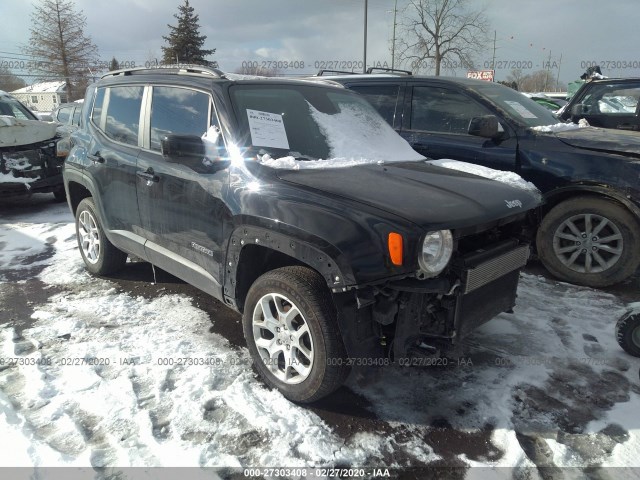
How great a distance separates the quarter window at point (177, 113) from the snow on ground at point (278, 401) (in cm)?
155

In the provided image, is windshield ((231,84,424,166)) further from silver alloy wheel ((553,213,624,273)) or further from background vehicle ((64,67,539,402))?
silver alloy wheel ((553,213,624,273))

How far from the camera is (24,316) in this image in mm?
4062

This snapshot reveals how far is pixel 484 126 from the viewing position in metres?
4.70

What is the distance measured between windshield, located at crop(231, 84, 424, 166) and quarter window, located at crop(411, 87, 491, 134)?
5.01 ft

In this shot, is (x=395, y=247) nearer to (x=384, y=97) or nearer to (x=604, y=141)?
(x=604, y=141)

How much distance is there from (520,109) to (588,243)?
1.71 m

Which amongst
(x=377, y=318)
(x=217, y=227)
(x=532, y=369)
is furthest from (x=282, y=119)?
(x=532, y=369)

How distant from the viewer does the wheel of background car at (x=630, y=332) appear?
3.32m

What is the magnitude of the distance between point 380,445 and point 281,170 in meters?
1.70

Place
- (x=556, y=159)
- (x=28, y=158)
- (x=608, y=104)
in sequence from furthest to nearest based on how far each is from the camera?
(x=28, y=158) < (x=608, y=104) < (x=556, y=159)

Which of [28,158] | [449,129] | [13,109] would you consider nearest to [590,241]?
[449,129]

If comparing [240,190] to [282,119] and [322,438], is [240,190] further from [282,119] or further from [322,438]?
[322,438]

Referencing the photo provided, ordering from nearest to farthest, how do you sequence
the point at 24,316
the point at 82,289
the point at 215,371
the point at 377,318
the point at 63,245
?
the point at 377,318, the point at 215,371, the point at 24,316, the point at 82,289, the point at 63,245

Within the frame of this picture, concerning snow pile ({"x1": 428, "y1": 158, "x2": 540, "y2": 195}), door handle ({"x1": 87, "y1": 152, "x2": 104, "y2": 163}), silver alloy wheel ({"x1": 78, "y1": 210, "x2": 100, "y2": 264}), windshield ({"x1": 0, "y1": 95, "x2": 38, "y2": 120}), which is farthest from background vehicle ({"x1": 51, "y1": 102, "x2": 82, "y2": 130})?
snow pile ({"x1": 428, "y1": 158, "x2": 540, "y2": 195})
